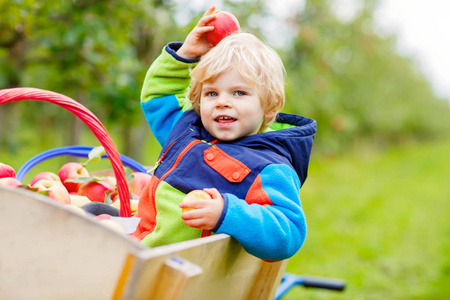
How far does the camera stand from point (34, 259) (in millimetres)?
1010

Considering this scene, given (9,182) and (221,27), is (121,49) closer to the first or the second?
(221,27)

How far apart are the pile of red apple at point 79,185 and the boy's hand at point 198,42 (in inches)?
23.6

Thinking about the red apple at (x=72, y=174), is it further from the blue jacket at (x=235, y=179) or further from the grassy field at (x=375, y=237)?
the grassy field at (x=375, y=237)

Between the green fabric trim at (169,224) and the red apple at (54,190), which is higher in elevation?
the green fabric trim at (169,224)

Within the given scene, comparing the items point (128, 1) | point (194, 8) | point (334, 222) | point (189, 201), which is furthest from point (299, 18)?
point (189, 201)

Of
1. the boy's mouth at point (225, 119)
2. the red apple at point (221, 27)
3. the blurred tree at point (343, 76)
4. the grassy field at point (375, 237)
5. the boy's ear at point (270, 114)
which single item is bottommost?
the grassy field at point (375, 237)

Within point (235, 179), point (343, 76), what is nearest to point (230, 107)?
point (235, 179)

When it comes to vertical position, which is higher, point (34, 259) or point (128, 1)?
point (128, 1)

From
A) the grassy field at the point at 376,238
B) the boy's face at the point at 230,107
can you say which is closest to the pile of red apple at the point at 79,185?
the boy's face at the point at 230,107

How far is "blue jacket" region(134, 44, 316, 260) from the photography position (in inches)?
53.5

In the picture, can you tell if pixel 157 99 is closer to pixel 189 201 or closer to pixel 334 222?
pixel 189 201

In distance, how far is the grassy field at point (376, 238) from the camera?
4574 mm

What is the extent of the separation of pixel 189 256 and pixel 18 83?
3187 mm

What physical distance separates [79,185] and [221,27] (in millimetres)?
907
